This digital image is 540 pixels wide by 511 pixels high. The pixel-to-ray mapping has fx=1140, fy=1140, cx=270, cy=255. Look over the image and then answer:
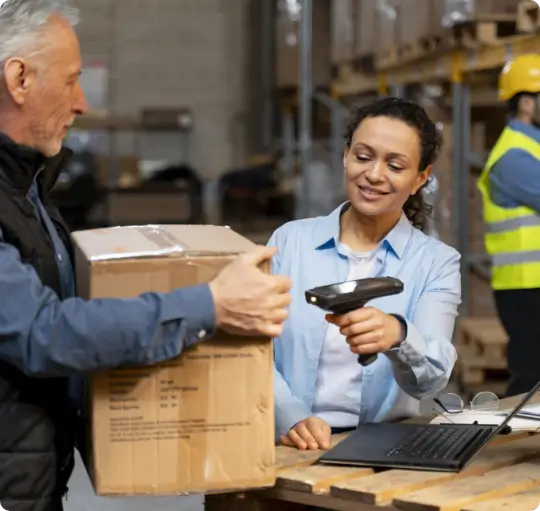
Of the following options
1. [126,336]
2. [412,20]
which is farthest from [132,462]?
[412,20]

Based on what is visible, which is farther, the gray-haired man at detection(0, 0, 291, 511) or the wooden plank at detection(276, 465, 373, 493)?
the wooden plank at detection(276, 465, 373, 493)

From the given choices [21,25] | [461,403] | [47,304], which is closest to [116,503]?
[461,403]

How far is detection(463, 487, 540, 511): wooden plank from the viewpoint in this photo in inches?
82.1

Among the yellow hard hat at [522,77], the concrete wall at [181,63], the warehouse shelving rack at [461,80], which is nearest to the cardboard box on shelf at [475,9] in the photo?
the warehouse shelving rack at [461,80]

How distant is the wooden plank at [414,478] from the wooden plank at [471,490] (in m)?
0.03

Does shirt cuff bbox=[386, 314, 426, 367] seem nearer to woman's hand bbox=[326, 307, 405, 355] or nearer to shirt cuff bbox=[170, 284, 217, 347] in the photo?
woman's hand bbox=[326, 307, 405, 355]

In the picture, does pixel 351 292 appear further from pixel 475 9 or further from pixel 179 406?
pixel 475 9

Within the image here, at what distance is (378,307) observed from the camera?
2738mm

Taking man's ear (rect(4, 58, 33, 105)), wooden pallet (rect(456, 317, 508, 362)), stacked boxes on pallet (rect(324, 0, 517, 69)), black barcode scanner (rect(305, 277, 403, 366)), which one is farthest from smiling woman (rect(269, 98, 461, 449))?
stacked boxes on pallet (rect(324, 0, 517, 69))

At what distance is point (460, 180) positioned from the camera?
7109 millimetres

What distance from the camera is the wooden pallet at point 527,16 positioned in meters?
5.97

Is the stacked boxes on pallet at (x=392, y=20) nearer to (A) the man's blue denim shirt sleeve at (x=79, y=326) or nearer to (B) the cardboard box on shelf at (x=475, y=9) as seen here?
(B) the cardboard box on shelf at (x=475, y=9)

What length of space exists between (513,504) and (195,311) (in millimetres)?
692

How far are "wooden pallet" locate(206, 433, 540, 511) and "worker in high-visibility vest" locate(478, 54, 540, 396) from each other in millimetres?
2502
